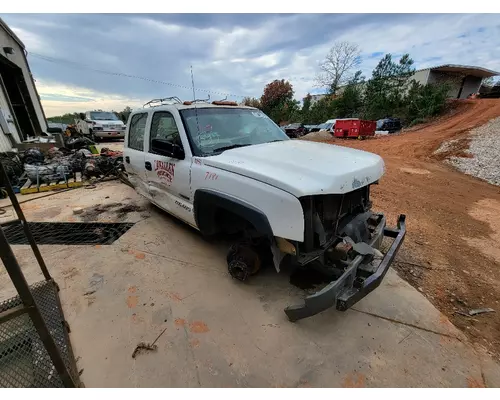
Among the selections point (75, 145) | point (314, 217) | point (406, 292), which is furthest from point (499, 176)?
point (75, 145)

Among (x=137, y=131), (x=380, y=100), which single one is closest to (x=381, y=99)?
(x=380, y=100)

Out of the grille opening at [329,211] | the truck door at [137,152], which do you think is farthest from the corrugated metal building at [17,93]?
the grille opening at [329,211]

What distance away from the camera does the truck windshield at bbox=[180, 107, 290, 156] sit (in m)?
2.85

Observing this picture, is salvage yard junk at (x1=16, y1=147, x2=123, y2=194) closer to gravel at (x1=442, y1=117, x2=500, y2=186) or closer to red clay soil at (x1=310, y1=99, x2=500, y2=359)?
red clay soil at (x1=310, y1=99, x2=500, y2=359)

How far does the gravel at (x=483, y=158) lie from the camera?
24.8ft

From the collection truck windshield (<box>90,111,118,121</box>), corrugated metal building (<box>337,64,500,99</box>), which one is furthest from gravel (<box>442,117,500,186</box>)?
corrugated metal building (<box>337,64,500,99</box>)

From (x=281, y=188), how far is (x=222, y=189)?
0.67 m

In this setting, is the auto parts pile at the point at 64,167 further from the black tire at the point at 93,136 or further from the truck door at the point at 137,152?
the black tire at the point at 93,136

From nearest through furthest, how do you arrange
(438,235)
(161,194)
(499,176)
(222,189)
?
1. (222,189)
2. (161,194)
3. (438,235)
4. (499,176)

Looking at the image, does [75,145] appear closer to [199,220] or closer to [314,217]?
[199,220]

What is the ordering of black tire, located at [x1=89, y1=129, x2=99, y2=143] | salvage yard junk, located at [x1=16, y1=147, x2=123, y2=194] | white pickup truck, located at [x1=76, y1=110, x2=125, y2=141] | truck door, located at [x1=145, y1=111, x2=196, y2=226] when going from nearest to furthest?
truck door, located at [x1=145, y1=111, x2=196, y2=226]
salvage yard junk, located at [x1=16, y1=147, x2=123, y2=194]
white pickup truck, located at [x1=76, y1=110, x2=125, y2=141]
black tire, located at [x1=89, y1=129, x2=99, y2=143]

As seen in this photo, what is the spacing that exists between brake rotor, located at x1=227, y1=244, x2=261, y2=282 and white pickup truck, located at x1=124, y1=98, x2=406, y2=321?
0.01 m

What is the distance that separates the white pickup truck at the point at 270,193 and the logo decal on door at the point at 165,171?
2cm

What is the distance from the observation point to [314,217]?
6.63ft
